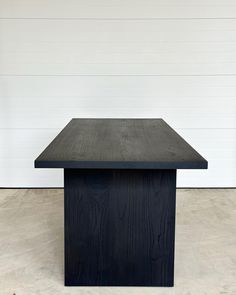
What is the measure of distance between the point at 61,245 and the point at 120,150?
3.23ft

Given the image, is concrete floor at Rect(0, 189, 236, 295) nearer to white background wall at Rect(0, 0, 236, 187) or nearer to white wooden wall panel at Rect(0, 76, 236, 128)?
white background wall at Rect(0, 0, 236, 187)

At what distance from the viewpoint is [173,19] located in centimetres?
374

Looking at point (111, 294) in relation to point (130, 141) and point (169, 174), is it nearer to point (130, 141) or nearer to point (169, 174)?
point (169, 174)

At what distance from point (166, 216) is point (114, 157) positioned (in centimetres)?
47

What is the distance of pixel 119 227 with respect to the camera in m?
2.01

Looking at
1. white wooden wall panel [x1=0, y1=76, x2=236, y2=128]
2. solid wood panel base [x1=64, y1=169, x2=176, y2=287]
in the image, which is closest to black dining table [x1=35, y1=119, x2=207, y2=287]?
solid wood panel base [x1=64, y1=169, x2=176, y2=287]

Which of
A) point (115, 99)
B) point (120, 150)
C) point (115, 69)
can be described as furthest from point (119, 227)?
point (115, 69)

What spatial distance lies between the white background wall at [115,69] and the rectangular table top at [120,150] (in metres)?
1.15

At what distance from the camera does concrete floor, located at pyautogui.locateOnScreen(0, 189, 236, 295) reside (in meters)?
2.06

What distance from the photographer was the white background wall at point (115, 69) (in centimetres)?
373

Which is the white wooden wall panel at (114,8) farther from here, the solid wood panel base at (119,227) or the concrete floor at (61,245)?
the solid wood panel base at (119,227)

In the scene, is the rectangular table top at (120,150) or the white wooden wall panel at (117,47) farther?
the white wooden wall panel at (117,47)

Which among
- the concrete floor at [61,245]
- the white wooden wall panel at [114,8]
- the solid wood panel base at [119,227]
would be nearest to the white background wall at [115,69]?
the white wooden wall panel at [114,8]

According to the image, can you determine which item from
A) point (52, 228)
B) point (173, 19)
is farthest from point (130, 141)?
point (173, 19)
